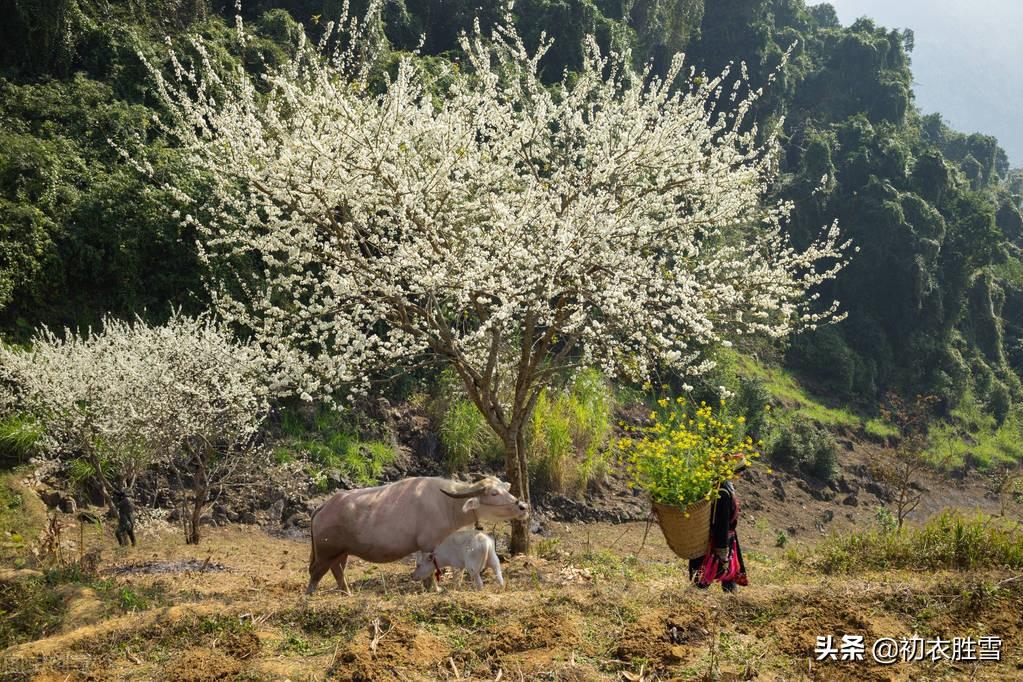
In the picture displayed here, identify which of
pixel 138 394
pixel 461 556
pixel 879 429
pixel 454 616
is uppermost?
pixel 879 429

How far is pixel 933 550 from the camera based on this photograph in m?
8.47

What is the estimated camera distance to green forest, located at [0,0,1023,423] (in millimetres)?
Result: 13766

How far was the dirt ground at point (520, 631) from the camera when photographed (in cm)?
514

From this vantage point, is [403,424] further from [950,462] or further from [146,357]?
[950,462]

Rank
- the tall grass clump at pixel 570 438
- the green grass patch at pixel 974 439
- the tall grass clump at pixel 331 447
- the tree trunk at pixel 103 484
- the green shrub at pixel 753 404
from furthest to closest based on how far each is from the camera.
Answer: the green grass patch at pixel 974 439 → the green shrub at pixel 753 404 → the tall grass clump at pixel 570 438 → the tall grass clump at pixel 331 447 → the tree trunk at pixel 103 484

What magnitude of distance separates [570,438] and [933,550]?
7250 mm

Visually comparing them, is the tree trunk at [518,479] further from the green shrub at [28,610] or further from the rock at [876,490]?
the rock at [876,490]

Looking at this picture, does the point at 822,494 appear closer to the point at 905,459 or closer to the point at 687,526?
the point at 905,459

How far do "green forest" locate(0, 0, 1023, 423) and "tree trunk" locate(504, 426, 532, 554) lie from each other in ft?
24.8

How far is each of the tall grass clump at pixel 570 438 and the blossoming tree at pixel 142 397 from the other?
5.52 m

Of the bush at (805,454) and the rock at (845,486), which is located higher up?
the bush at (805,454)

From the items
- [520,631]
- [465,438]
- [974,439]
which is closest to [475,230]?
[520,631]

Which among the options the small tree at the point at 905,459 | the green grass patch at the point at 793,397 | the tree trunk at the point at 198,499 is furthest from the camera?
the green grass patch at the point at 793,397

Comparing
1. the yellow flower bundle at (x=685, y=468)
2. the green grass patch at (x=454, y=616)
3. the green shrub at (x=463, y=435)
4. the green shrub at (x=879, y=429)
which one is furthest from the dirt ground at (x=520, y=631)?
the green shrub at (x=879, y=429)
